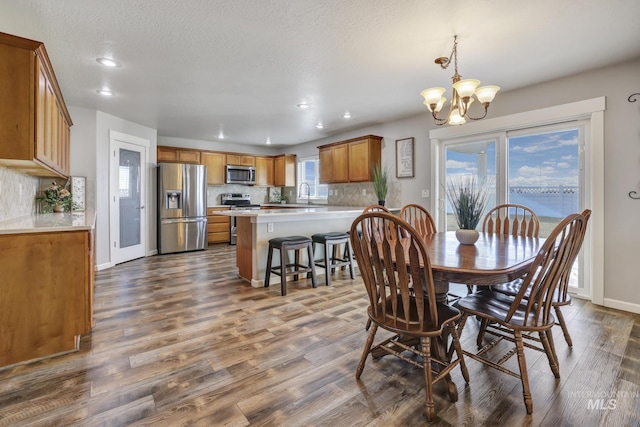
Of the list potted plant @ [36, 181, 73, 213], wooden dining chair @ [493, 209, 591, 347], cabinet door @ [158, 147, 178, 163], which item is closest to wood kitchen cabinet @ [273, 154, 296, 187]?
cabinet door @ [158, 147, 178, 163]

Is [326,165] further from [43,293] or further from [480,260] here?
[43,293]

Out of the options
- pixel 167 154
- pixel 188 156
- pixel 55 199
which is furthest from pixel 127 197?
pixel 188 156

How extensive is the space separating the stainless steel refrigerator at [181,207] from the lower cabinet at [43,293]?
3.62m

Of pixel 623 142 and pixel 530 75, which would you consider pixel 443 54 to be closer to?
pixel 530 75

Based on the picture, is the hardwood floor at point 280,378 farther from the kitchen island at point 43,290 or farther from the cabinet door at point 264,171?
the cabinet door at point 264,171

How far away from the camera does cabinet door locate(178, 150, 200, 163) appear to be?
633 centimetres

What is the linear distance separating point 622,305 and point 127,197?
6480 millimetres

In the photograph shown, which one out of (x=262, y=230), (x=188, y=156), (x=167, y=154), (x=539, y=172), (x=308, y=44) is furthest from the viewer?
(x=188, y=156)

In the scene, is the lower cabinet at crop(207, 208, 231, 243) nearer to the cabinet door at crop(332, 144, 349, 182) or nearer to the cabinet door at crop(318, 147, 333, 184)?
the cabinet door at crop(318, 147, 333, 184)

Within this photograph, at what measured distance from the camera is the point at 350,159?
540 centimetres

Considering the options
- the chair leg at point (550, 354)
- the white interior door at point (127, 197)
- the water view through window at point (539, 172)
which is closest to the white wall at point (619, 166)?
the water view through window at point (539, 172)

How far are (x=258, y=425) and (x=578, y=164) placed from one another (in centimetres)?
382

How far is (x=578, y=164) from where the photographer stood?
10.6 feet

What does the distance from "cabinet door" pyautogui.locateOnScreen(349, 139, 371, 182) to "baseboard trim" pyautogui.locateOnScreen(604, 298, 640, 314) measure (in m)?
3.24
